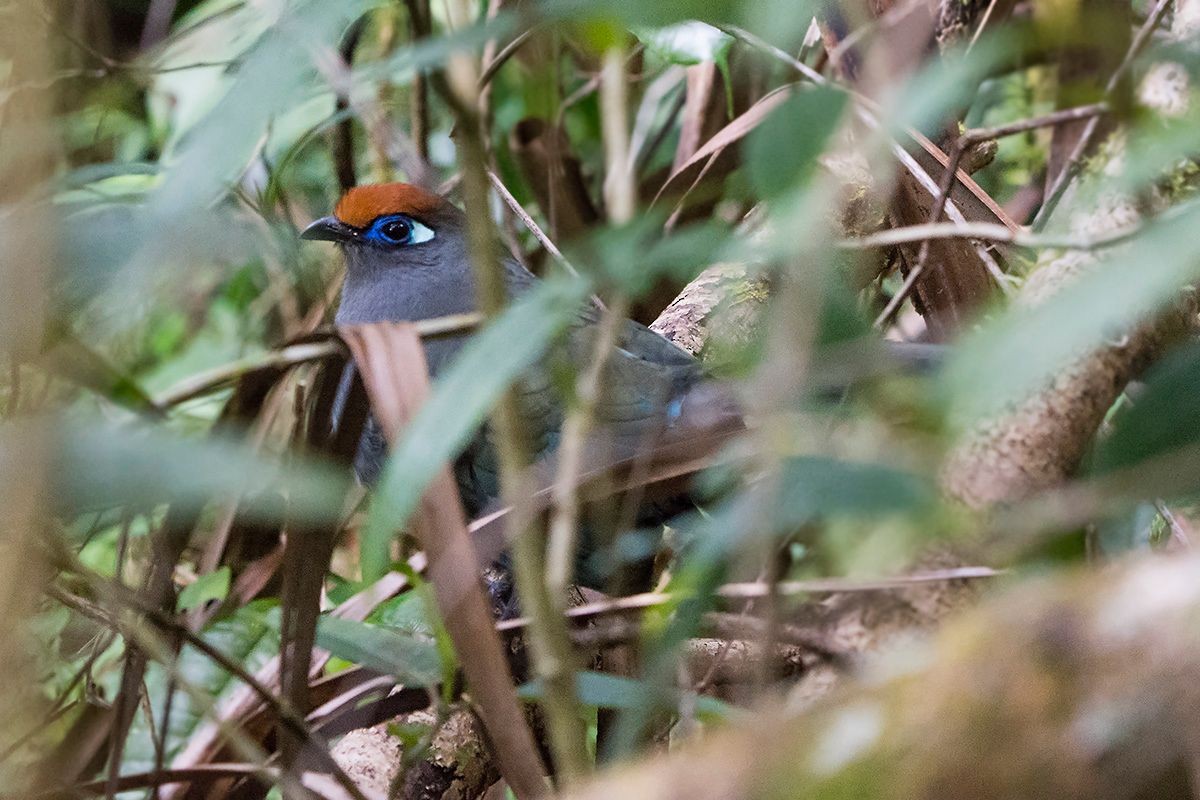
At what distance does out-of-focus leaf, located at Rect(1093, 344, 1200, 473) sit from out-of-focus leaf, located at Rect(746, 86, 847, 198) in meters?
0.43

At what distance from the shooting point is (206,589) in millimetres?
2725

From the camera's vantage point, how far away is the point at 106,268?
39.7 inches

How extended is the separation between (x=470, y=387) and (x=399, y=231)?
2.73 metres

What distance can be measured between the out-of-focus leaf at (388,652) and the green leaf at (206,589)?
1361 mm

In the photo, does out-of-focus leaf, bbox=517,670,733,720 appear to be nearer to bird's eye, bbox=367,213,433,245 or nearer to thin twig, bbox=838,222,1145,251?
thin twig, bbox=838,222,1145,251

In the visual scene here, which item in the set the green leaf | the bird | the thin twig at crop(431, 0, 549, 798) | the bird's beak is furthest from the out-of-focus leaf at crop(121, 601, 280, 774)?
the thin twig at crop(431, 0, 549, 798)

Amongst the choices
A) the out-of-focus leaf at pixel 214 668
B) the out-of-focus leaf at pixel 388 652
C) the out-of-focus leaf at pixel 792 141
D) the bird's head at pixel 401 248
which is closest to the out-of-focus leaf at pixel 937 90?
the out-of-focus leaf at pixel 792 141

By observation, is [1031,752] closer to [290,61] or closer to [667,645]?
[667,645]

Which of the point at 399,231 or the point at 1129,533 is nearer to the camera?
the point at 1129,533

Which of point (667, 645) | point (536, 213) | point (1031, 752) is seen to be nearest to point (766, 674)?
point (667, 645)

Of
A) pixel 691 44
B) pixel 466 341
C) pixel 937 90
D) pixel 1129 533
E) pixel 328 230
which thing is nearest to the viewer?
pixel 937 90

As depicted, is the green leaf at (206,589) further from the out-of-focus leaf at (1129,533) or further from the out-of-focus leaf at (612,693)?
the out-of-focus leaf at (1129,533)

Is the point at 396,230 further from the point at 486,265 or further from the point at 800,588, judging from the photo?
the point at 486,265

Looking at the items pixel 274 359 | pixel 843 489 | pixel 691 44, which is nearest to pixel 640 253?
pixel 843 489
